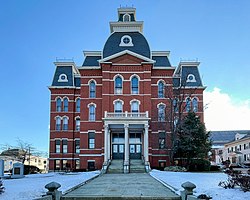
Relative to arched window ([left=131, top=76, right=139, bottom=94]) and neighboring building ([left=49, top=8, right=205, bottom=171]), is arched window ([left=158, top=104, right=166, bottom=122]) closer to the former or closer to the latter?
neighboring building ([left=49, top=8, right=205, bottom=171])

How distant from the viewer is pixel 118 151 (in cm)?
3891

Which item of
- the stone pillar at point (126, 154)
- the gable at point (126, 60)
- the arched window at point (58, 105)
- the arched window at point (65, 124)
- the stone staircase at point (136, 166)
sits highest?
Answer: the gable at point (126, 60)

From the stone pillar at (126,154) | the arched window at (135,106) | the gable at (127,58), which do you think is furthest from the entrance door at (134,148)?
the gable at (127,58)

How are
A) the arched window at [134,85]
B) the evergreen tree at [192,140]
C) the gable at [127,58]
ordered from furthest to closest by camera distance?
the arched window at [134,85] < the gable at [127,58] < the evergreen tree at [192,140]

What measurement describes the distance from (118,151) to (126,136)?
4.05 meters

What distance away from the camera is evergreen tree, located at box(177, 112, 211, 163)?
34812mm

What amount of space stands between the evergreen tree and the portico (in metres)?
3.79

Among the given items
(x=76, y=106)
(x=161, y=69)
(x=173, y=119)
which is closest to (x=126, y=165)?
(x=173, y=119)

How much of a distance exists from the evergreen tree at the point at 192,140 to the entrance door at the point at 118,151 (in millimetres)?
6718

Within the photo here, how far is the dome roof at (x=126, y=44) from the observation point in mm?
41375

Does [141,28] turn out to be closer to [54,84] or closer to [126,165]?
[54,84]

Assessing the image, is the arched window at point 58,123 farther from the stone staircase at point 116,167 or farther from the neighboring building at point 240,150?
the neighboring building at point 240,150

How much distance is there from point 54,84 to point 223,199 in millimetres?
38755

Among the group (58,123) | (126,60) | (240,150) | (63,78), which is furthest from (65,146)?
(240,150)
